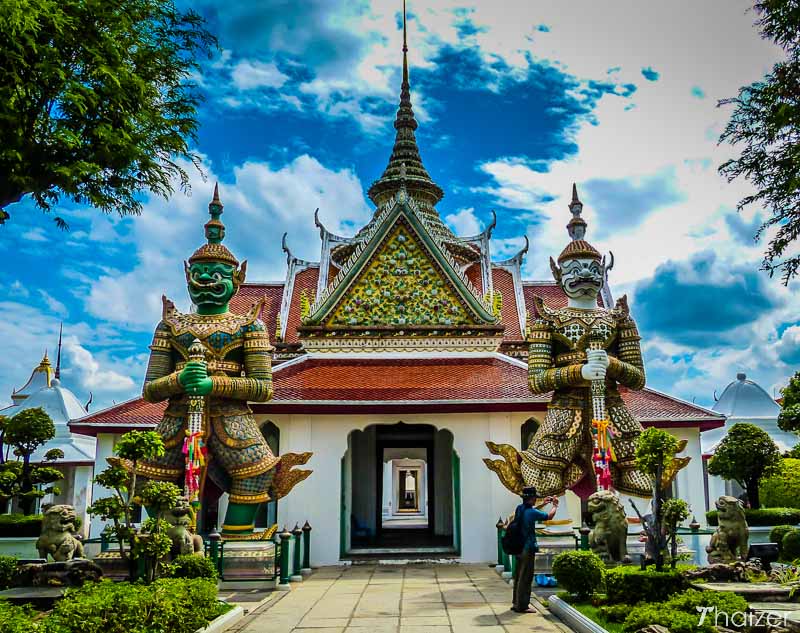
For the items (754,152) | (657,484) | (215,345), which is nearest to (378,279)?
(215,345)

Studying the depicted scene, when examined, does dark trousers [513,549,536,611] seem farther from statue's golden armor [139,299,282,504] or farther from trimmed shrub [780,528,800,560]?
trimmed shrub [780,528,800,560]

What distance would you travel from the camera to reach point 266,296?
59.5ft

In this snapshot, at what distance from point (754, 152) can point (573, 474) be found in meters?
4.98

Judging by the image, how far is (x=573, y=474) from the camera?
998 centimetres

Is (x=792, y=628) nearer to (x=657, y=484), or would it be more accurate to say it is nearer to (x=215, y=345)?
(x=657, y=484)

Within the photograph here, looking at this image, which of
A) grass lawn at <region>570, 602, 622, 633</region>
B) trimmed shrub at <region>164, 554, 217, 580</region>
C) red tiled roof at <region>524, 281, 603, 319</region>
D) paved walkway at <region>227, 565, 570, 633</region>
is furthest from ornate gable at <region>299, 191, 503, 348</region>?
grass lawn at <region>570, 602, 622, 633</region>

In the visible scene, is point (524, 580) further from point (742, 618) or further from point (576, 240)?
point (576, 240)

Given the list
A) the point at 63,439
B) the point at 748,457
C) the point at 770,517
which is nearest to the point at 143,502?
the point at 748,457

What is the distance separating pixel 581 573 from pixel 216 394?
519 cm

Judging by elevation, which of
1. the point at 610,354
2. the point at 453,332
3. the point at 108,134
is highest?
the point at 108,134

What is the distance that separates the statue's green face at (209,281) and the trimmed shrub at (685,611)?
268 inches

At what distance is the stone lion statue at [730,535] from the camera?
8.16 meters

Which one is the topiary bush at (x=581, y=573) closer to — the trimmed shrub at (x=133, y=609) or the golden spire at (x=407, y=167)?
the trimmed shrub at (x=133, y=609)

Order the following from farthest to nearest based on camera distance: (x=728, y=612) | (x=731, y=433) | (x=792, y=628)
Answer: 1. (x=731, y=433)
2. (x=728, y=612)
3. (x=792, y=628)
